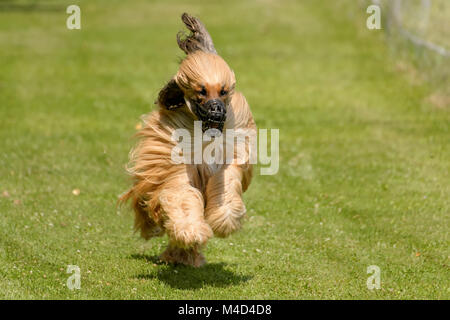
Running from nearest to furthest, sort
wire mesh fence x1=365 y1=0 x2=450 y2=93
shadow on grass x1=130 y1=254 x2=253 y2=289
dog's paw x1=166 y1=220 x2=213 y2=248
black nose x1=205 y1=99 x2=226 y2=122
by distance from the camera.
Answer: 1. black nose x1=205 y1=99 x2=226 y2=122
2. dog's paw x1=166 y1=220 x2=213 y2=248
3. shadow on grass x1=130 y1=254 x2=253 y2=289
4. wire mesh fence x1=365 y1=0 x2=450 y2=93

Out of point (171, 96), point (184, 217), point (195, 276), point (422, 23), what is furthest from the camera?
point (422, 23)

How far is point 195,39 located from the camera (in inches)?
263

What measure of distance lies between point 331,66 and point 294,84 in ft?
5.52

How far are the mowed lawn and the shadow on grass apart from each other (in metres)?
0.02

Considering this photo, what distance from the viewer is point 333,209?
9.41 meters

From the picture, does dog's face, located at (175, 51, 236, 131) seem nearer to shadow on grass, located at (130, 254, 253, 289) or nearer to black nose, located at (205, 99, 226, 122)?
black nose, located at (205, 99, 226, 122)

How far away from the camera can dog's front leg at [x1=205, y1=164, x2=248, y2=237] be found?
20.5 feet

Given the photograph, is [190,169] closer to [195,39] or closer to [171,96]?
[171,96]

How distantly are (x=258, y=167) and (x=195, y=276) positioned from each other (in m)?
4.93

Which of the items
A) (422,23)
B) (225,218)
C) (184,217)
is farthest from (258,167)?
(422,23)

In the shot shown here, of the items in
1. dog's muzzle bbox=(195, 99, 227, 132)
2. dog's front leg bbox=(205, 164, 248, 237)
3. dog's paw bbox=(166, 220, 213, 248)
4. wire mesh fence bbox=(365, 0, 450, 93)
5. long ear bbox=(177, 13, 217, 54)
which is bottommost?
dog's paw bbox=(166, 220, 213, 248)

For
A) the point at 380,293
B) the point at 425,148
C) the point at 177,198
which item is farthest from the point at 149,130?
the point at 425,148

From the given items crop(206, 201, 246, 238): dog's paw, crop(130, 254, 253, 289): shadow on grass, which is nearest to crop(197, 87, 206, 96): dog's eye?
crop(206, 201, 246, 238): dog's paw
